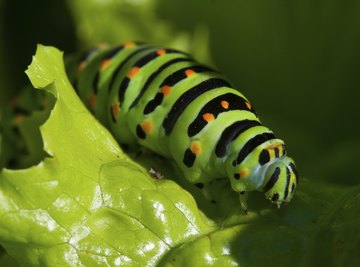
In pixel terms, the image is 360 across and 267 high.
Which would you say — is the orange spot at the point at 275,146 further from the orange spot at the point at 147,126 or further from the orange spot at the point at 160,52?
the orange spot at the point at 160,52

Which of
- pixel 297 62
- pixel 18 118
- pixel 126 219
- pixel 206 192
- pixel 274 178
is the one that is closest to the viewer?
pixel 274 178

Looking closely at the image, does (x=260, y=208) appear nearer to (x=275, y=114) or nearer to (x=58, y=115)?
(x=58, y=115)

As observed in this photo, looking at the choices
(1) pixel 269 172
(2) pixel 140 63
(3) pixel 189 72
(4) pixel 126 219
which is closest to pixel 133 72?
(2) pixel 140 63

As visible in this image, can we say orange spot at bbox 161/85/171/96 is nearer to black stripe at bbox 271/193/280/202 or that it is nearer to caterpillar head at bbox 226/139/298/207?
caterpillar head at bbox 226/139/298/207

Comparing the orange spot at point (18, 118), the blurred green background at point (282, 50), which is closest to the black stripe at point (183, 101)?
the orange spot at point (18, 118)

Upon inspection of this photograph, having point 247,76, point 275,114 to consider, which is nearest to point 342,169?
point 275,114

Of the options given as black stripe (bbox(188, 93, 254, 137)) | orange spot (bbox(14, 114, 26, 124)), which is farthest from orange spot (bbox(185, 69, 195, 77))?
orange spot (bbox(14, 114, 26, 124))

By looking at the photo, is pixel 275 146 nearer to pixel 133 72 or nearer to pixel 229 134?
pixel 229 134
